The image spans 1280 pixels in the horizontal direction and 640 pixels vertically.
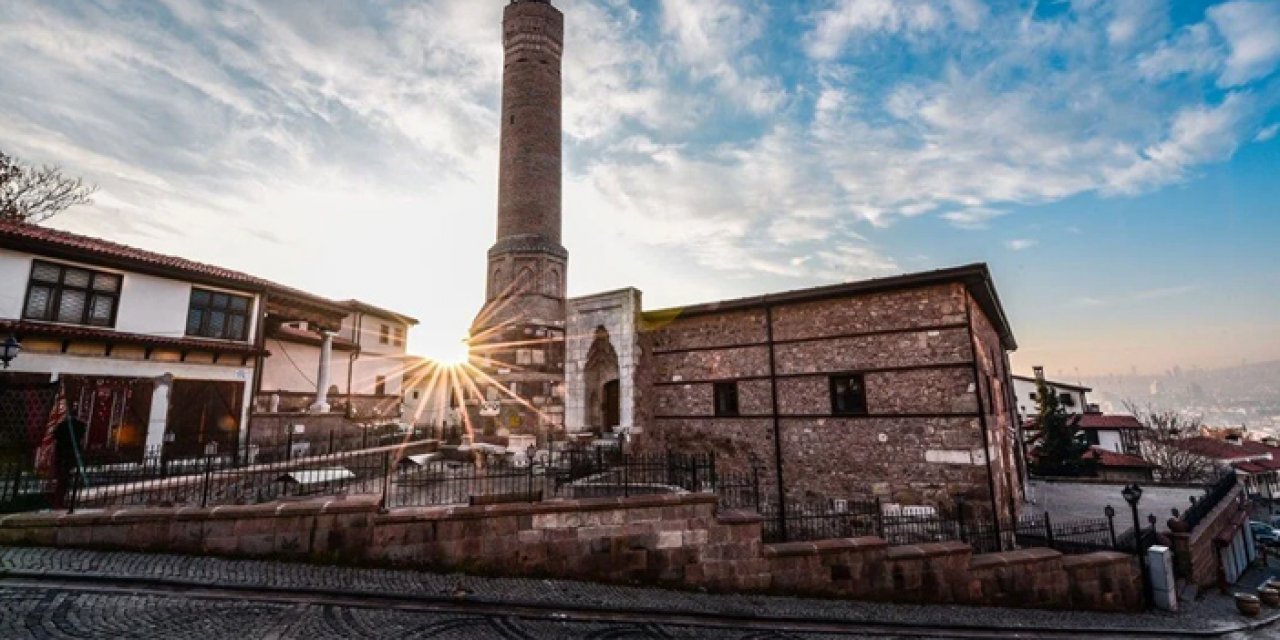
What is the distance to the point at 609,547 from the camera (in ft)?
27.9

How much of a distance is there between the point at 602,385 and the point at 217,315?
12154mm

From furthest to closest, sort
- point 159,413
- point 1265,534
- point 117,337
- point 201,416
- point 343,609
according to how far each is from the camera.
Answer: point 1265,534
point 201,416
point 159,413
point 117,337
point 343,609

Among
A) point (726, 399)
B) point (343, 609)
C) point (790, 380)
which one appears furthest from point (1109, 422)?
point (343, 609)

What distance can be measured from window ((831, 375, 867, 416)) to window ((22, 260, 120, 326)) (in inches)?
769

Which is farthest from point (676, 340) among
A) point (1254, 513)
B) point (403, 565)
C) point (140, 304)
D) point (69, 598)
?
point (1254, 513)

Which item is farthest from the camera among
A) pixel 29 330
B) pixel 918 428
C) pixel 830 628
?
pixel 918 428

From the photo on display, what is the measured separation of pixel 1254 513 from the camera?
32375 millimetres

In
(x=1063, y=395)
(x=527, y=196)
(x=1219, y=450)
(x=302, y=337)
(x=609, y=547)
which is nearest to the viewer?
(x=609, y=547)

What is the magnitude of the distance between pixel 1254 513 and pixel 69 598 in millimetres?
53446

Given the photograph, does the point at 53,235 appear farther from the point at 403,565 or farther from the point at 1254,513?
the point at 1254,513

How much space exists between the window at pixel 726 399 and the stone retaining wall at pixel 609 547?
6.46 metres

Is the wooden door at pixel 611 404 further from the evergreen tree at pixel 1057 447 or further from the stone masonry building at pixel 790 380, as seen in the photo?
the evergreen tree at pixel 1057 447

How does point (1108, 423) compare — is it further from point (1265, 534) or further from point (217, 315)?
point (217, 315)

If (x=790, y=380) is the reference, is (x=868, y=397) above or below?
below
